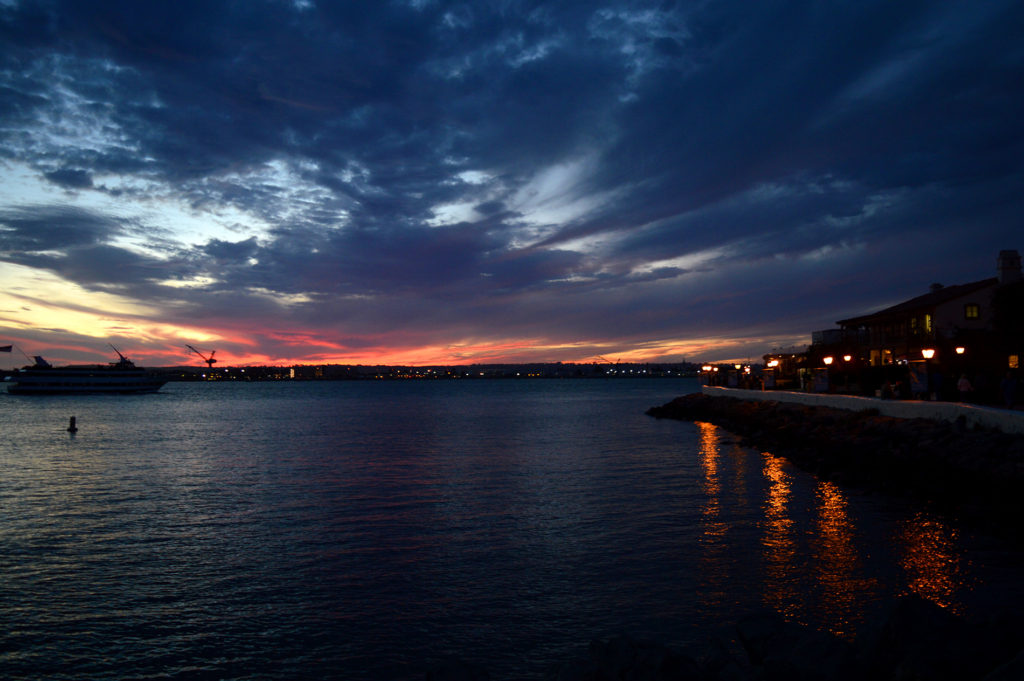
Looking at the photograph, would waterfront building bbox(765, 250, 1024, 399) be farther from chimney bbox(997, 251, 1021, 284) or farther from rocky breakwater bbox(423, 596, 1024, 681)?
rocky breakwater bbox(423, 596, 1024, 681)

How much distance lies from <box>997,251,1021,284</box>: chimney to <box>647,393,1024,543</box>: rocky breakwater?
1991 centimetres

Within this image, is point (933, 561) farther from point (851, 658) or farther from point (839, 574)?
point (851, 658)

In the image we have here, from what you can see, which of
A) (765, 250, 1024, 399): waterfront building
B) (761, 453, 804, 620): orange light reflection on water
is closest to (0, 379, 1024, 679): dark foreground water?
(761, 453, 804, 620): orange light reflection on water

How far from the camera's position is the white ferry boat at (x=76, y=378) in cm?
11994

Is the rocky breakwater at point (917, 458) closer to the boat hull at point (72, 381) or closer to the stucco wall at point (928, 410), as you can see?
the stucco wall at point (928, 410)

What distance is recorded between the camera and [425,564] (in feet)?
45.4

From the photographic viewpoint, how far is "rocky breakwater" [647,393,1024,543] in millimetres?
18109

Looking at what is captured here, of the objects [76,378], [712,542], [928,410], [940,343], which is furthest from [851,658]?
[76,378]

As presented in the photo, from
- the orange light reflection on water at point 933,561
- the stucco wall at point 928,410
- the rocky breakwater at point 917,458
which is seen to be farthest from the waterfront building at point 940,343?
the orange light reflection on water at point 933,561

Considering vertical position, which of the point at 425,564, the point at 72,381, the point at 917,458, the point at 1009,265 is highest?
the point at 1009,265

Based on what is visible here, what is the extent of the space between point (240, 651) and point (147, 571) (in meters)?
5.14

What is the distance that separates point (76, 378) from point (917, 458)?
13502 cm

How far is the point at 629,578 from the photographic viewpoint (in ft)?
41.5

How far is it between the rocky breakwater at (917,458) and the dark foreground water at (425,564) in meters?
1.30
